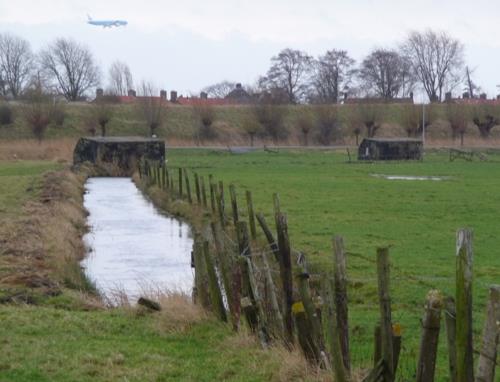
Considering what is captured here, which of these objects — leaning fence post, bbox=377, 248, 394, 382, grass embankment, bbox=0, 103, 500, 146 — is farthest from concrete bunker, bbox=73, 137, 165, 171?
leaning fence post, bbox=377, 248, 394, 382

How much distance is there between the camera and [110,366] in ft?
32.8

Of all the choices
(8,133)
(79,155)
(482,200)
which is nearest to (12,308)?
(482,200)

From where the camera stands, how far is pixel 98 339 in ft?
38.0

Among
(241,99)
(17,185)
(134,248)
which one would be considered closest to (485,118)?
(241,99)

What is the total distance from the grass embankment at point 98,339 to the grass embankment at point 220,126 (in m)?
71.3

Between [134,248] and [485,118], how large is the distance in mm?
80994

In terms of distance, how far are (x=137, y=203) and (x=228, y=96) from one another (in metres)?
103

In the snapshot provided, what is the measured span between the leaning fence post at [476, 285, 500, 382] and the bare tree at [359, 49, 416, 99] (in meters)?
121

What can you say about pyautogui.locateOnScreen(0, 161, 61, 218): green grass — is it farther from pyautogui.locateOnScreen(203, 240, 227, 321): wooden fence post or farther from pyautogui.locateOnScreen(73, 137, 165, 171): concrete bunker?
pyautogui.locateOnScreen(203, 240, 227, 321): wooden fence post

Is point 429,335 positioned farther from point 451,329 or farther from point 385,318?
point 385,318

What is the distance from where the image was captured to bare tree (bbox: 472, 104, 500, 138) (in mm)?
99438

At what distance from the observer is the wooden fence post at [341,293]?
8.68 metres

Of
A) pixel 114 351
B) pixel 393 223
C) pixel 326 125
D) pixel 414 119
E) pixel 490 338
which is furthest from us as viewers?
pixel 414 119

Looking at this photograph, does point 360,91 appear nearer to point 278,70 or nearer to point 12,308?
point 278,70
